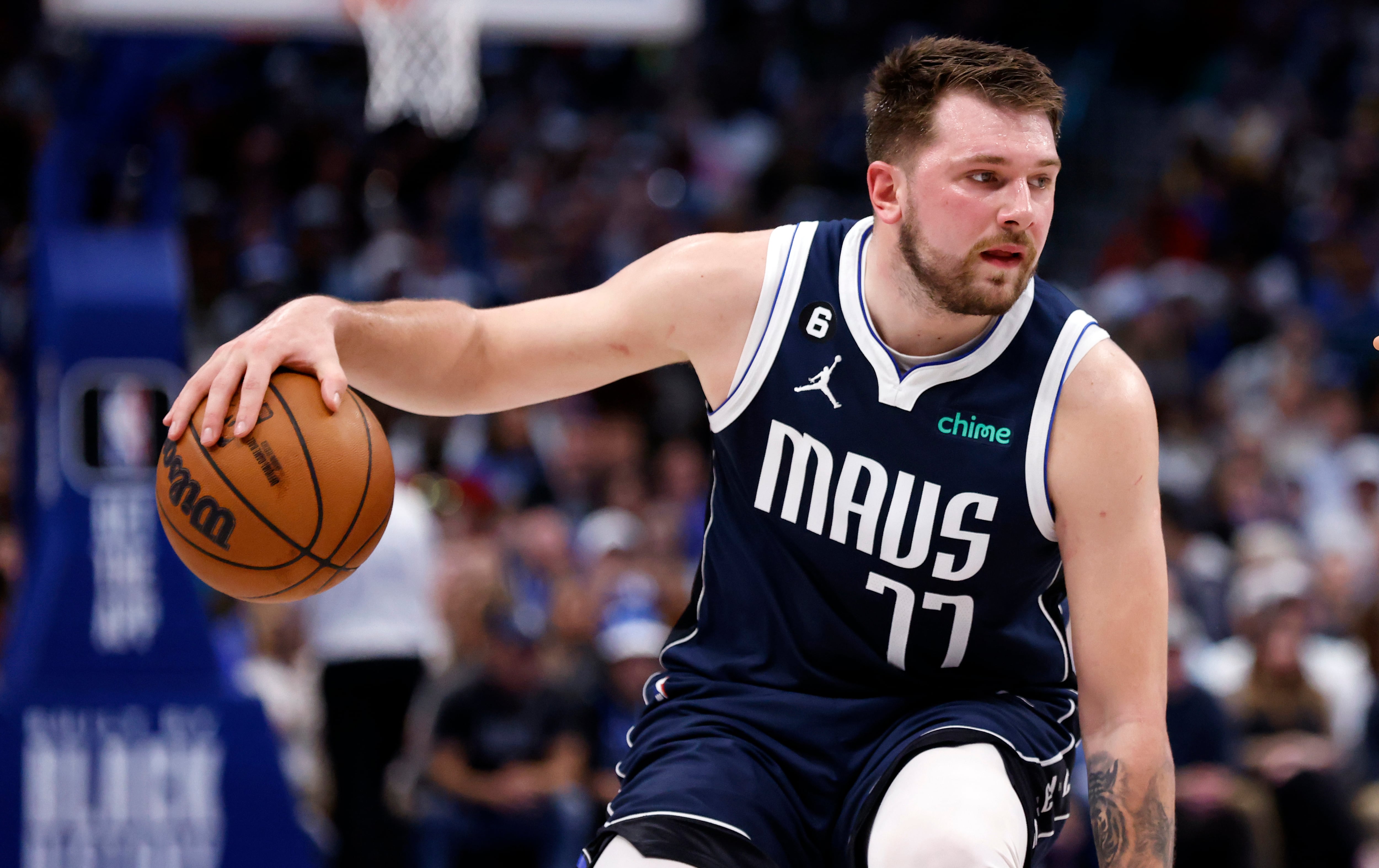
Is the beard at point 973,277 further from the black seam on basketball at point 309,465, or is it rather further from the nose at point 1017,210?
the black seam on basketball at point 309,465

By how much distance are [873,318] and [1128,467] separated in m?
0.58

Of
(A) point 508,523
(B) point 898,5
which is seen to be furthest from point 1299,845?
(B) point 898,5

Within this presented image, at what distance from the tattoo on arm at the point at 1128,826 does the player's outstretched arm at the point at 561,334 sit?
3.46ft

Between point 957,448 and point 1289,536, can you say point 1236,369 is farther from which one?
point 957,448

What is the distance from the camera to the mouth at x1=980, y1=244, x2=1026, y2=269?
2826 millimetres

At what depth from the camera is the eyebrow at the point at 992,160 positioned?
9.18ft

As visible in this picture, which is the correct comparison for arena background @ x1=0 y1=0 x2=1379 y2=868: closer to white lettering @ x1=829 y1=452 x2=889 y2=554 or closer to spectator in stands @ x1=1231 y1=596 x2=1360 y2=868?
spectator in stands @ x1=1231 y1=596 x2=1360 y2=868

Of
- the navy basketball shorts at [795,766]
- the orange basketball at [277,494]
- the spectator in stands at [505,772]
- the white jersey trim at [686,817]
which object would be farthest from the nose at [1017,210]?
the spectator in stands at [505,772]

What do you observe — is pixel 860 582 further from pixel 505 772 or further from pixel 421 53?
pixel 421 53

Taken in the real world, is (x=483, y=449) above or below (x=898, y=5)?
below

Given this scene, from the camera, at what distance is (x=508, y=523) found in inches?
332

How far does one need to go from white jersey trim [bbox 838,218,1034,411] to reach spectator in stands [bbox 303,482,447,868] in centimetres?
397

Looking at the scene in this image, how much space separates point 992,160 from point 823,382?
0.54m

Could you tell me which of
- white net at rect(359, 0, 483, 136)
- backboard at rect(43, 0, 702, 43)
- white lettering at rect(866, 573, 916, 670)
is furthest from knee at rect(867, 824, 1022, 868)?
white net at rect(359, 0, 483, 136)
